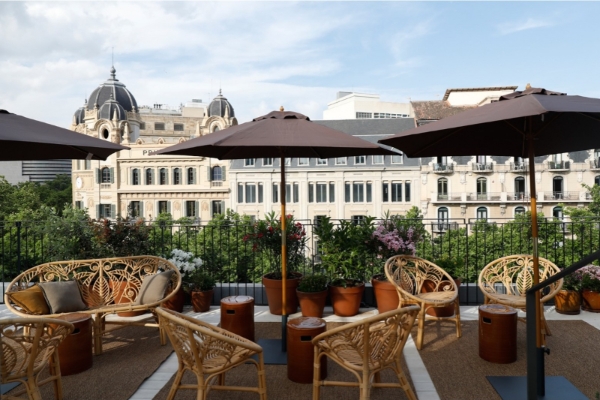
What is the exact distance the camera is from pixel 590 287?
6289 millimetres

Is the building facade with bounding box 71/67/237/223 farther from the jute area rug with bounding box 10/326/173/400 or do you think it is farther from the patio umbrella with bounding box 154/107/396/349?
the patio umbrella with bounding box 154/107/396/349

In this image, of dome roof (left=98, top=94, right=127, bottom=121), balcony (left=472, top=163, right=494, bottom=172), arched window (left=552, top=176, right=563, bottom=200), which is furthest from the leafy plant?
dome roof (left=98, top=94, right=127, bottom=121)

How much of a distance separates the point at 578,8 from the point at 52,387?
7.25 m

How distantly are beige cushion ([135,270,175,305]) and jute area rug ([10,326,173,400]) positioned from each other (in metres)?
0.53

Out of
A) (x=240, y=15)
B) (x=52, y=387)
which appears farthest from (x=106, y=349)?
(x=240, y=15)

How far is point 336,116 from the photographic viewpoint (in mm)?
79188

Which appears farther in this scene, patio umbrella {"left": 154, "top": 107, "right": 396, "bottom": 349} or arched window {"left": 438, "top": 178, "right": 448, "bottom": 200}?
arched window {"left": 438, "top": 178, "right": 448, "bottom": 200}

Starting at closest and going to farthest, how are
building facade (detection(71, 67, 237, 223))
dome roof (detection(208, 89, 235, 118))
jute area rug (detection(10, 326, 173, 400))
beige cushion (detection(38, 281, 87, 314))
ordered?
jute area rug (detection(10, 326, 173, 400)) → beige cushion (detection(38, 281, 87, 314)) → building facade (detection(71, 67, 237, 223)) → dome roof (detection(208, 89, 235, 118))

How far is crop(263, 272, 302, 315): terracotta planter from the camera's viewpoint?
638 centimetres

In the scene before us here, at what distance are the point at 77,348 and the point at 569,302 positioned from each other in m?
6.07

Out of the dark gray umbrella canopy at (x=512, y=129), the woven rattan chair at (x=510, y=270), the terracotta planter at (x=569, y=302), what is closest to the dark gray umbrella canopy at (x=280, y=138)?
the dark gray umbrella canopy at (x=512, y=129)

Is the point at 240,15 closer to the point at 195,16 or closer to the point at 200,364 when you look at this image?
the point at 195,16

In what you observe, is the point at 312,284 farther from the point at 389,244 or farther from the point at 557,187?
the point at 557,187

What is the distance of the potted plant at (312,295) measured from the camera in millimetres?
6137
